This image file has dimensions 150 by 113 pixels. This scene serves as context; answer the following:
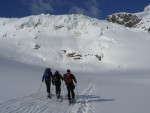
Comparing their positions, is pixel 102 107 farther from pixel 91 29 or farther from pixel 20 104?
pixel 91 29

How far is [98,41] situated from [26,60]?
2127 cm

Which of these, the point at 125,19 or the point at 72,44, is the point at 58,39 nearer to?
the point at 72,44

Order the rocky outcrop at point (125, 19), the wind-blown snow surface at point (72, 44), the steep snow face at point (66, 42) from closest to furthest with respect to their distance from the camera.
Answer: the wind-blown snow surface at point (72, 44), the steep snow face at point (66, 42), the rocky outcrop at point (125, 19)

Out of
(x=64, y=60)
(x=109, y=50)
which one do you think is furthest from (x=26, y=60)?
(x=109, y=50)

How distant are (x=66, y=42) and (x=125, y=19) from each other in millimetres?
33325

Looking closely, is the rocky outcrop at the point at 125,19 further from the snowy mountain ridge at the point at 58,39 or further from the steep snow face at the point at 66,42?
the steep snow face at the point at 66,42

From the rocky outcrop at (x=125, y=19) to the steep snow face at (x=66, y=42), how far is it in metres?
8.91

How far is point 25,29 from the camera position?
295 ft

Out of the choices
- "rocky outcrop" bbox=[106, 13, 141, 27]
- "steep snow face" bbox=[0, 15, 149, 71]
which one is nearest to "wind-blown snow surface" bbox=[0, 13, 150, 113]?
"steep snow face" bbox=[0, 15, 149, 71]

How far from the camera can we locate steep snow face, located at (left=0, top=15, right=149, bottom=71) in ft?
242

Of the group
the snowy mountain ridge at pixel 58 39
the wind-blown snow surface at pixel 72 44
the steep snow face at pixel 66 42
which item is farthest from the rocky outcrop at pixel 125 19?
the wind-blown snow surface at pixel 72 44

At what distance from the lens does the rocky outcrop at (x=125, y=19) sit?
105812 millimetres

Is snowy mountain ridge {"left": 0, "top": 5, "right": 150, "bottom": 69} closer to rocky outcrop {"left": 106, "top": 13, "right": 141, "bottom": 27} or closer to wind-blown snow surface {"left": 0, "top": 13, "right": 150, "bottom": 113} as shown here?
wind-blown snow surface {"left": 0, "top": 13, "right": 150, "bottom": 113}

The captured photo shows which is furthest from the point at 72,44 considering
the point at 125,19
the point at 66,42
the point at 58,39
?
the point at 125,19
